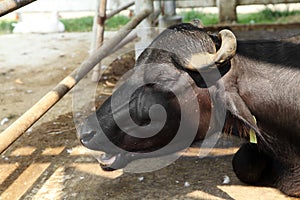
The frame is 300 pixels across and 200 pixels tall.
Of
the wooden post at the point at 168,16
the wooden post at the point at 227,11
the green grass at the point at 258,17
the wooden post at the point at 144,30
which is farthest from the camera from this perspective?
the green grass at the point at 258,17

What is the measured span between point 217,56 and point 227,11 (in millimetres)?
6361

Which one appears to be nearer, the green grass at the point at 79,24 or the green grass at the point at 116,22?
the green grass at the point at 116,22

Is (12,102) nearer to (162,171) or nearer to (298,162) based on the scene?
(162,171)

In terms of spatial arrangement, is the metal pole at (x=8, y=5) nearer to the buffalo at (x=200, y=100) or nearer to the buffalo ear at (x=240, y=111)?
the buffalo at (x=200, y=100)

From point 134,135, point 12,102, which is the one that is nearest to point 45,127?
point 12,102

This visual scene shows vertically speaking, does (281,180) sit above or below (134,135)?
below

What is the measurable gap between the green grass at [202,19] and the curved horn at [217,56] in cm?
674

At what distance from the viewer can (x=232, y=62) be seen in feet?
13.3

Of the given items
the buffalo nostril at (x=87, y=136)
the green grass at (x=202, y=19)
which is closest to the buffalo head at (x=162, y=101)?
the buffalo nostril at (x=87, y=136)

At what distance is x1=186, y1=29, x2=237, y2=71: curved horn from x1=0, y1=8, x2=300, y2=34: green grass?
22.1ft

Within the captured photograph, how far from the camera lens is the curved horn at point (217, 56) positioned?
3766 mm

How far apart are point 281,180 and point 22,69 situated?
16.2 ft

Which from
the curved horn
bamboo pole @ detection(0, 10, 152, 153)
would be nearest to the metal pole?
bamboo pole @ detection(0, 10, 152, 153)

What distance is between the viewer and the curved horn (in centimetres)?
377
